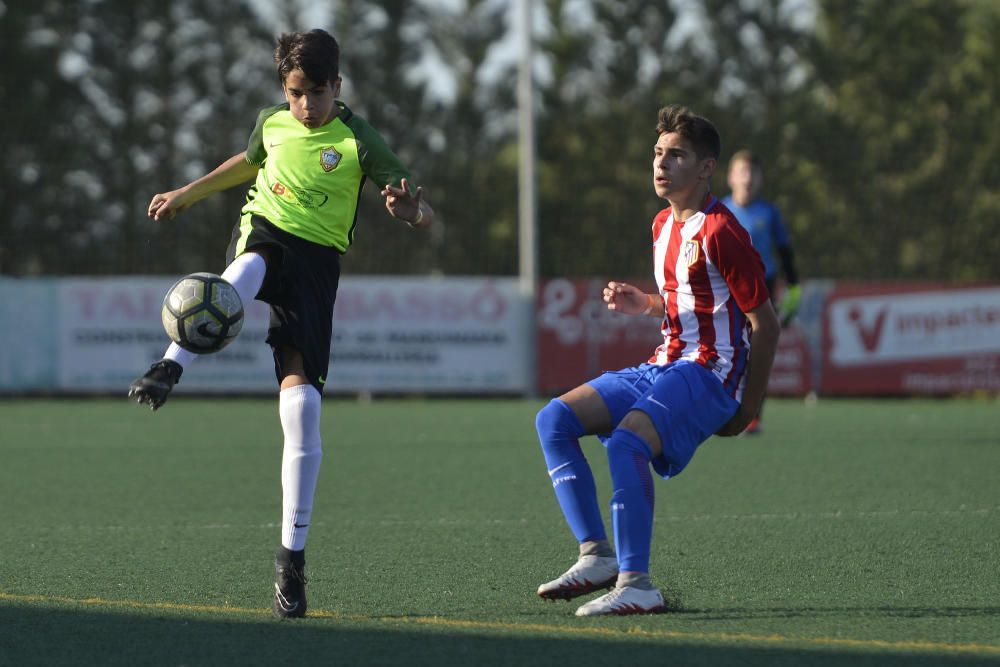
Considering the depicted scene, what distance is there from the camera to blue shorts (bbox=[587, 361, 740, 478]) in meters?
5.34

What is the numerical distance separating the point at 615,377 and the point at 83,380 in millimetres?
15082

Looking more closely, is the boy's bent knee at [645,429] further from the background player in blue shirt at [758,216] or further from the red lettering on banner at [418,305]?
the red lettering on banner at [418,305]

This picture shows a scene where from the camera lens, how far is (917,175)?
27.7 metres

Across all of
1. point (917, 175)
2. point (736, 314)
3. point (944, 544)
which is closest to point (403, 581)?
point (736, 314)

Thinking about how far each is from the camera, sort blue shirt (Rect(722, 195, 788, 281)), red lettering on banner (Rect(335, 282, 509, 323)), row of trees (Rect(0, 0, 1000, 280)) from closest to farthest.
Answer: blue shirt (Rect(722, 195, 788, 281))
red lettering on banner (Rect(335, 282, 509, 323))
row of trees (Rect(0, 0, 1000, 280))

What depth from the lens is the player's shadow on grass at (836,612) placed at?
5.15 metres

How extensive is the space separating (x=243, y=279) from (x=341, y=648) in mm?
1299

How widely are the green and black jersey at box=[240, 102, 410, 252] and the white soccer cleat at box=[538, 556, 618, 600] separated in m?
1.37

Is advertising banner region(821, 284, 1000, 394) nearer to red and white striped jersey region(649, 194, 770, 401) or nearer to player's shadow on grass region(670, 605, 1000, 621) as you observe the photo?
red and white striped jersey region(649, 194, 770, 401)

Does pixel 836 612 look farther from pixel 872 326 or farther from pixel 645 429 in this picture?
pixel 872 326

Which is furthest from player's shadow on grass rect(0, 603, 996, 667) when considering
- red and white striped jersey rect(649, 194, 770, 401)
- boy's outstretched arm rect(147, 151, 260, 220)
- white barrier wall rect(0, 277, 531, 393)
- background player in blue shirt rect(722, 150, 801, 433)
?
white barrier wall rect(0, 277, 531, 393)

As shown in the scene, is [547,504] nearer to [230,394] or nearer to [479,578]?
[479,578]

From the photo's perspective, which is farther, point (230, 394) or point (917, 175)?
point (917, 175)

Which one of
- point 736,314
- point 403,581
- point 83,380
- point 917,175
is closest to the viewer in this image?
point 736,314
